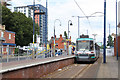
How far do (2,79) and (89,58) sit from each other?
1681cm

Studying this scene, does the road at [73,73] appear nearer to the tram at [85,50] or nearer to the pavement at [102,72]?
the pavement at [102,72]

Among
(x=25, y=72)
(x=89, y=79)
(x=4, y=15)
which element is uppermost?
(x=4, y=15)

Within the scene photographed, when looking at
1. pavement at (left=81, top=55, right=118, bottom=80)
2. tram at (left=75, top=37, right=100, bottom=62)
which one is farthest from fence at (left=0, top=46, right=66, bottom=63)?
pavement at (left=81, top=55, right=118, bottom=80)

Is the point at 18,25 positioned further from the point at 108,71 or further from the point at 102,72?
the point at 102,72

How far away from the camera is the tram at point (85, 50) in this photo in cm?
2311

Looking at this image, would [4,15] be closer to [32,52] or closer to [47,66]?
[32,52]

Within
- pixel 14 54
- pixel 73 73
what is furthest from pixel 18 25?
pixel 73 73

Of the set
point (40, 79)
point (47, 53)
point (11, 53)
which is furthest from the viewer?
point (47, 53)

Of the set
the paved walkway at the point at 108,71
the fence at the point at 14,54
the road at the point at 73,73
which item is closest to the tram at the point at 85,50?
the paved walkway at the point at 108,71

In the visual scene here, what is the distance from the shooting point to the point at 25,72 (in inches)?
355

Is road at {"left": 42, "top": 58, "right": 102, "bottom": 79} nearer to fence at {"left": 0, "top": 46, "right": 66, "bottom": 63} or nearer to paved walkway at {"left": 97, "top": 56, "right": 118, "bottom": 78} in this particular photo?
paved walkway at {"left": 97, "top": 56, "right": 118, "bottom": 78}

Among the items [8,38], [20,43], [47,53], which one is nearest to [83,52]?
[47,53]

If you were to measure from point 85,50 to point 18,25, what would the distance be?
37.3m

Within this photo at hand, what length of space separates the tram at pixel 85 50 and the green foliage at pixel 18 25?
3176 centimetres
